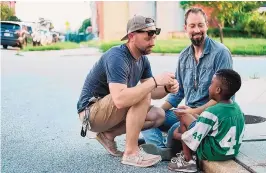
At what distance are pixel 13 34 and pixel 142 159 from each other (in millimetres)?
21734

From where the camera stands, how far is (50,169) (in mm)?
4012

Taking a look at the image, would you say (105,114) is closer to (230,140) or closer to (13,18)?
(230,140)

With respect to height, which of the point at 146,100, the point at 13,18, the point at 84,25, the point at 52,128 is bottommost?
the point at 52,128

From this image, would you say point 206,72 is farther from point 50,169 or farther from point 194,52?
point 50,169

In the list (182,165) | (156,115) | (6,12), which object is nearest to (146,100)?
(156,115)

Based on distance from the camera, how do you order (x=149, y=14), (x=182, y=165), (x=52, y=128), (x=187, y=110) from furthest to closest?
(x=149, y=14) → (x=52, y=128) → (x=187, y=110) → (x=182, y=165)

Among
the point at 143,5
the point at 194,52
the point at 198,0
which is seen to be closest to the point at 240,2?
the point at 198,0

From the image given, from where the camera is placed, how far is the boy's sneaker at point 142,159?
399cm

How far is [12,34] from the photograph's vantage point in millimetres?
24609

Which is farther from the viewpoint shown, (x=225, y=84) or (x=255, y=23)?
(x=255, y=23)

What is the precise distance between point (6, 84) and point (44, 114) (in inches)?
165

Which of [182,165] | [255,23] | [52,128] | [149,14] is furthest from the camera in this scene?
[149,14]

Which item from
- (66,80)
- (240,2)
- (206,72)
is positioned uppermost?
(240,2)

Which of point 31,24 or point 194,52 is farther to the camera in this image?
point 31,24
